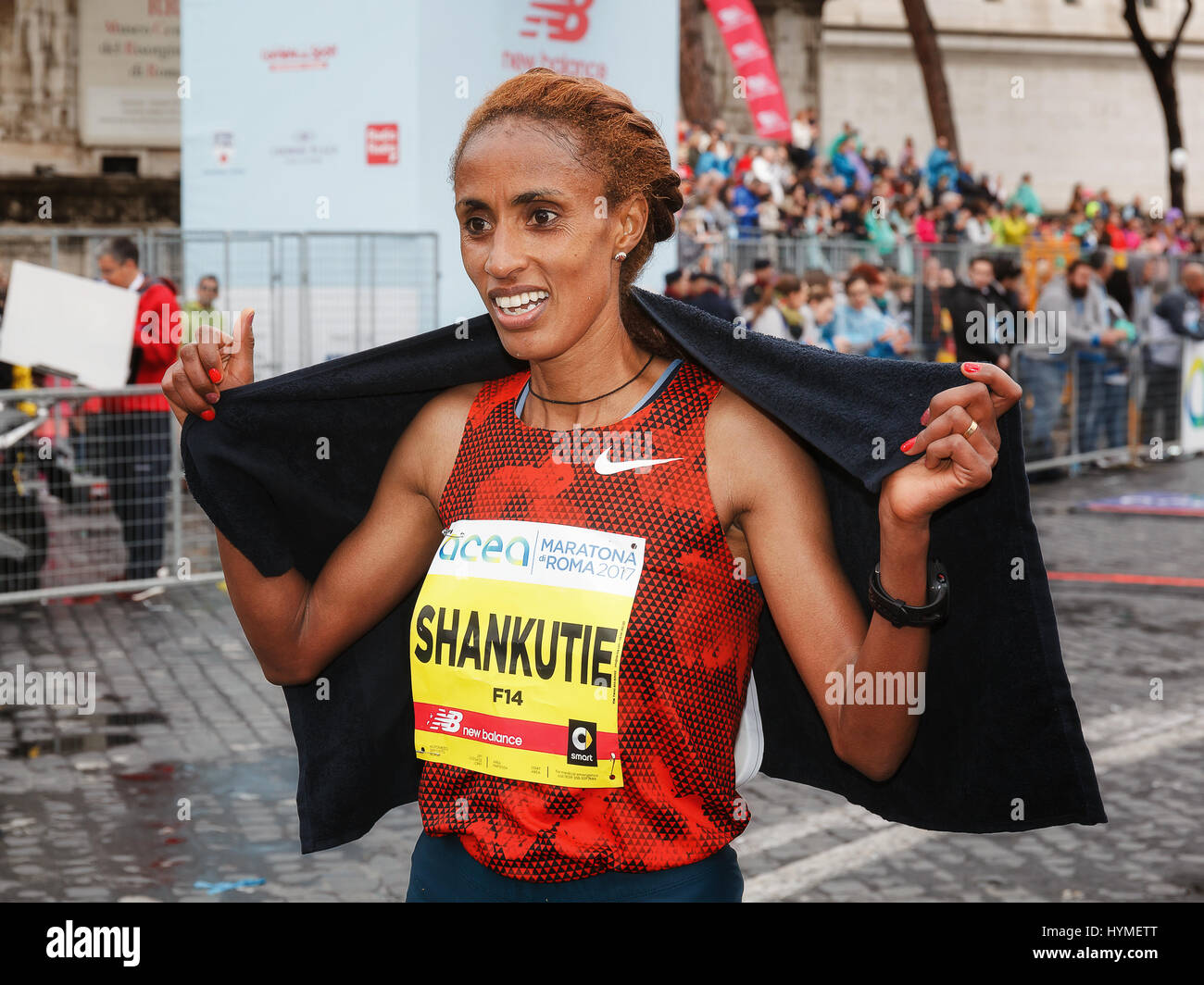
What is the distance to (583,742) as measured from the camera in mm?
2479

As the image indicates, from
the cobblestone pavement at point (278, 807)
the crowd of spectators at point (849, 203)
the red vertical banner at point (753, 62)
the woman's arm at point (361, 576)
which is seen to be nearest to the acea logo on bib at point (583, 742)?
the woman's arm at point (361, 576)

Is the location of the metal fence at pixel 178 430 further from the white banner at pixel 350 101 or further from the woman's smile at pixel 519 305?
the woman's smile at pixel 519 305

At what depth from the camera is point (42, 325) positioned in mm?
10797

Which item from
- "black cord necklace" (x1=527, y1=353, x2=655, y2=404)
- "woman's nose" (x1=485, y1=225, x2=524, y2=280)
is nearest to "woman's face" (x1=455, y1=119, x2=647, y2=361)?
"woman's nose" (x1=485, y1=225, x2=524, y2=280)

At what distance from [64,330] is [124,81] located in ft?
63.8

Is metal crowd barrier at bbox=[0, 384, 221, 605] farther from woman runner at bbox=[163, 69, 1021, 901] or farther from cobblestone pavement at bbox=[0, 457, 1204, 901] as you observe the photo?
woman runner at bbox=[163, 69, 1021, 901]

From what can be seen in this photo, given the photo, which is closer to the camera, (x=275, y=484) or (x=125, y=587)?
(x=275, y=484)

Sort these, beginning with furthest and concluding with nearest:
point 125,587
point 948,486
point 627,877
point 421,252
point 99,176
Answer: point 99,176 < point 421,252 < point 125,587 < point 627,877 < point 948,486

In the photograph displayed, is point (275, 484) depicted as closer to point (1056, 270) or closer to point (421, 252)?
point (421, 252)

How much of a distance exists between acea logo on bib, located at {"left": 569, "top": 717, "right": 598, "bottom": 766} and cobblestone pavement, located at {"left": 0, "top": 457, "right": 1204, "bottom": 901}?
10.2 feet

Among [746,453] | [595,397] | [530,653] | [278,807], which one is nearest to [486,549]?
[530,653]

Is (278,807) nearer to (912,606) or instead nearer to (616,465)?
(616,465)

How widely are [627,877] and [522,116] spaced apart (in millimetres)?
1169

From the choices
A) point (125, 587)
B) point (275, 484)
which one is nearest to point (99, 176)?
point (125, 587)
